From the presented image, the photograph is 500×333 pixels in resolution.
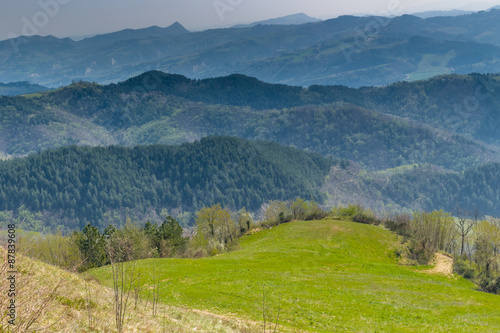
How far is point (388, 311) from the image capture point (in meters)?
37.5

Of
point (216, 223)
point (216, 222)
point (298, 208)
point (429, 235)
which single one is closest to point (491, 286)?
point (429, 235)

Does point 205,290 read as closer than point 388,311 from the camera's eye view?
No

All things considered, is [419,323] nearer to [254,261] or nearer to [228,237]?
[254,261]

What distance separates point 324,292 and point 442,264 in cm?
4722

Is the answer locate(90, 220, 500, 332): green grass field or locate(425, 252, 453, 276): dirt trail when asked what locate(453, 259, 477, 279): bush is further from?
locate(90, 220, 500, 332): green grass field

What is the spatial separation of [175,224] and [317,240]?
144 feet

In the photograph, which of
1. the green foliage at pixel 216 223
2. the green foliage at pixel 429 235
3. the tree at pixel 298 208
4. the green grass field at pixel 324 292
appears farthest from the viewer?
the tree at pixel 298 208

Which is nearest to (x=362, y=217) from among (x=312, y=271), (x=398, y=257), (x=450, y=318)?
(x=398, y=257)

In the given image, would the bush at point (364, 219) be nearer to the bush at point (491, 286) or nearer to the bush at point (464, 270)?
the bush at point (464, 270)

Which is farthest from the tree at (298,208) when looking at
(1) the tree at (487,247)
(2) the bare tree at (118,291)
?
(2) the bare tree at (118,291)

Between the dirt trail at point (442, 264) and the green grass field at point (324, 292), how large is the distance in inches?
145

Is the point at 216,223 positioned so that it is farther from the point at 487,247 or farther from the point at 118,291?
the point at 118,291

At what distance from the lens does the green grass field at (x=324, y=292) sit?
34.0 m

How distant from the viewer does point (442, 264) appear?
75438 mm
